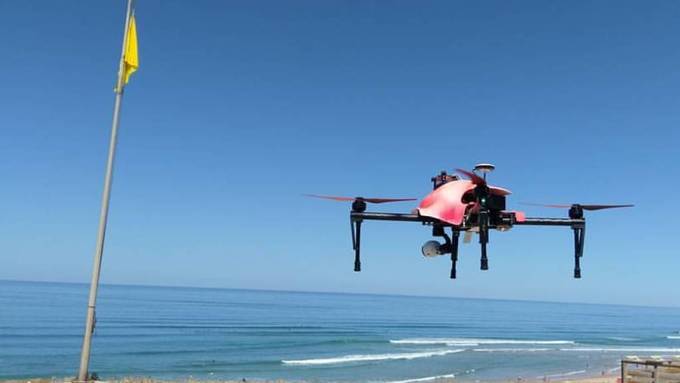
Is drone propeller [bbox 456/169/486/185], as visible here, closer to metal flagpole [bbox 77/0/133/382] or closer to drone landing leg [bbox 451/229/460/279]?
drone landing leg [bbox 451/229/460/279]

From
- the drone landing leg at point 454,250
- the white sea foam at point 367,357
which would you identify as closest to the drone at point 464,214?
the drone landing leg at point 454,250

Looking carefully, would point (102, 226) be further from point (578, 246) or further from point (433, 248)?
point (578, 246)

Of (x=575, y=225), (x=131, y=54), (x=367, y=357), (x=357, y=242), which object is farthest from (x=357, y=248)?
(x=367, y=357)

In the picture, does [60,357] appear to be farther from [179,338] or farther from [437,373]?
[437,373]

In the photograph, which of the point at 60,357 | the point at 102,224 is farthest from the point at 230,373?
the point at 102,224

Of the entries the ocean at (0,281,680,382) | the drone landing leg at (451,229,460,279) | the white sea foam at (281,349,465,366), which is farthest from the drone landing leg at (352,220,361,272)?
the white sea foam at (281,349,465,366)
